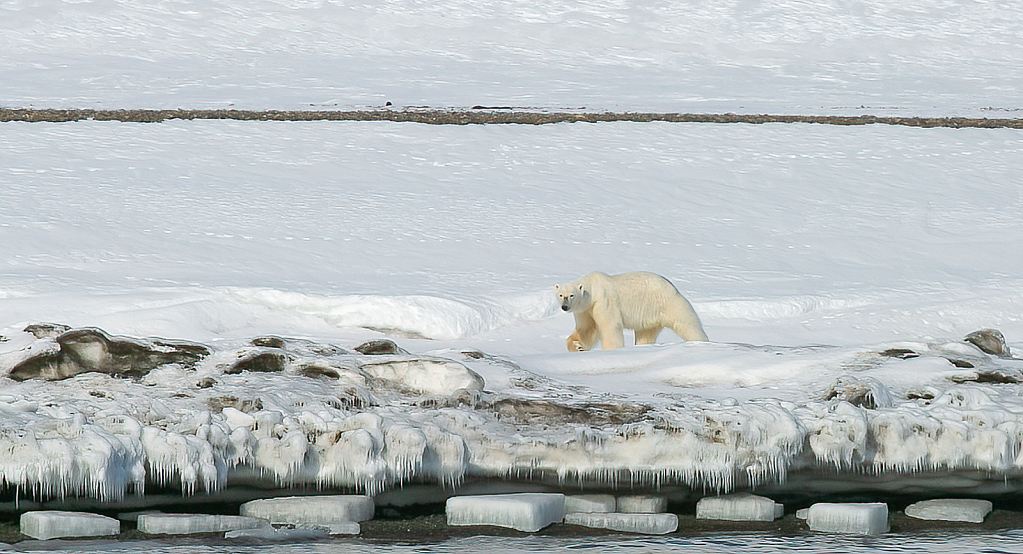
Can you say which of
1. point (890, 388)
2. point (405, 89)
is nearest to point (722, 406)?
point (890, 388)

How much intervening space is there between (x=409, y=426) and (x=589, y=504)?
2.01ft

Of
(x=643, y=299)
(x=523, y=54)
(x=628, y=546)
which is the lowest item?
(x=628, y=546)

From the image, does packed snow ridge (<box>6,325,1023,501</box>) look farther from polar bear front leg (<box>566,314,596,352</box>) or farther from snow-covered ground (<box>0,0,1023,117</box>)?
snow-covered ground (<box>0,0,1023,117</box>)

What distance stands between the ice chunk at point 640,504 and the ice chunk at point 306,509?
2.69 feet

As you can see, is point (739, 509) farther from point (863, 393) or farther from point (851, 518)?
point (863, 393)

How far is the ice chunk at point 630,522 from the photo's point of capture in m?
3.83

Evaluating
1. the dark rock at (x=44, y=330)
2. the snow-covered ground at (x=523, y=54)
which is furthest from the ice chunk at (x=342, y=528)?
the snow-covered ground at (x=523, y=54)

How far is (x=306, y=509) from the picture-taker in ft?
12.3

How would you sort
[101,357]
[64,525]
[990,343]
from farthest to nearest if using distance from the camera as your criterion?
[990,343] < [101,357] < [64,525]

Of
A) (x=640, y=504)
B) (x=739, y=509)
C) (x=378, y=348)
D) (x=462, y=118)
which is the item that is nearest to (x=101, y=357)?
(x=378, y=348)

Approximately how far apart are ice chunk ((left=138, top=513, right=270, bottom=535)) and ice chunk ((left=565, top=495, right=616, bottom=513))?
93cm

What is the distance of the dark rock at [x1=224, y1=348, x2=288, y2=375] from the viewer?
4.51 meters

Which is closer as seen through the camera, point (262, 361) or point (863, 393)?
point (863, 393)

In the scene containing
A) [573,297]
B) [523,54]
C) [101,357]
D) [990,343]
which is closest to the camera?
[101,357]
